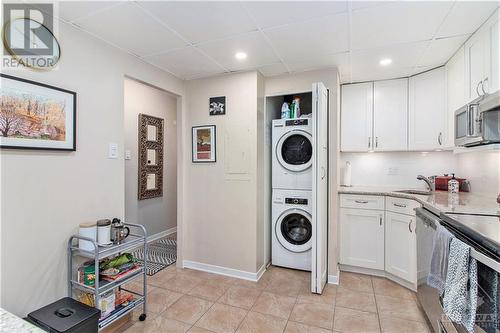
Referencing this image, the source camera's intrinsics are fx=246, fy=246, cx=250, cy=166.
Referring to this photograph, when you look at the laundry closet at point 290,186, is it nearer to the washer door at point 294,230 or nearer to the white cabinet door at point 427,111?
the washer door at point 294,230

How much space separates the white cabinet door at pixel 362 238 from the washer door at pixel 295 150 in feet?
2.31

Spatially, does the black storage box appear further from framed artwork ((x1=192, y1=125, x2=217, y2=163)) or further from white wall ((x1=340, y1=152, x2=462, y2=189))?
white wall ((x1=340, y1=152, x2=462, y2=189))

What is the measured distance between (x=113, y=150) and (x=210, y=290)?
1634 mm

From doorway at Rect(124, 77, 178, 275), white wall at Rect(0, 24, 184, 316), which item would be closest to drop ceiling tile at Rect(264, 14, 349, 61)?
white wall at Rect(0, 24, 184, 316)

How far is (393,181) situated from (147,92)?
377cm

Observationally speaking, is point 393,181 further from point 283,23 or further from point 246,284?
point 283,23

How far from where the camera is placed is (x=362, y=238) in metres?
2.77

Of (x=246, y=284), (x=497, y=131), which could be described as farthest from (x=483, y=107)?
(x=246, y=284)

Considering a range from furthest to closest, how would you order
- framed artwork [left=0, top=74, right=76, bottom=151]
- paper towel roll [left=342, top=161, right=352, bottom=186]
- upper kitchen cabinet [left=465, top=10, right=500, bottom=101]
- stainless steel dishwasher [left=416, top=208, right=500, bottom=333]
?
paper towel roll [left=342, top=161, right=352, bottom=186] < upper kitchen cabinet [left=465, top=10, right=500, bottom=101] < framed artwork [left=0, top=74, right=76, bottom=151] < stainless steel dishwasher [left=416, top=208, right=500, bottom=333]

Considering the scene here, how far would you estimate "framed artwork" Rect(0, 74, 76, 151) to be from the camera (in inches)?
56.8

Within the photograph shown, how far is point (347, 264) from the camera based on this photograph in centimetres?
285

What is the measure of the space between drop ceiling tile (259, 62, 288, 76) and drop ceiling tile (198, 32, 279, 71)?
0.09 meters

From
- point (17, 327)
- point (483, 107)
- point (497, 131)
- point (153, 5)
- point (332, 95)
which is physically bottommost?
point (17, 327)

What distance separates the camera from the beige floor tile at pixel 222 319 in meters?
1.90
